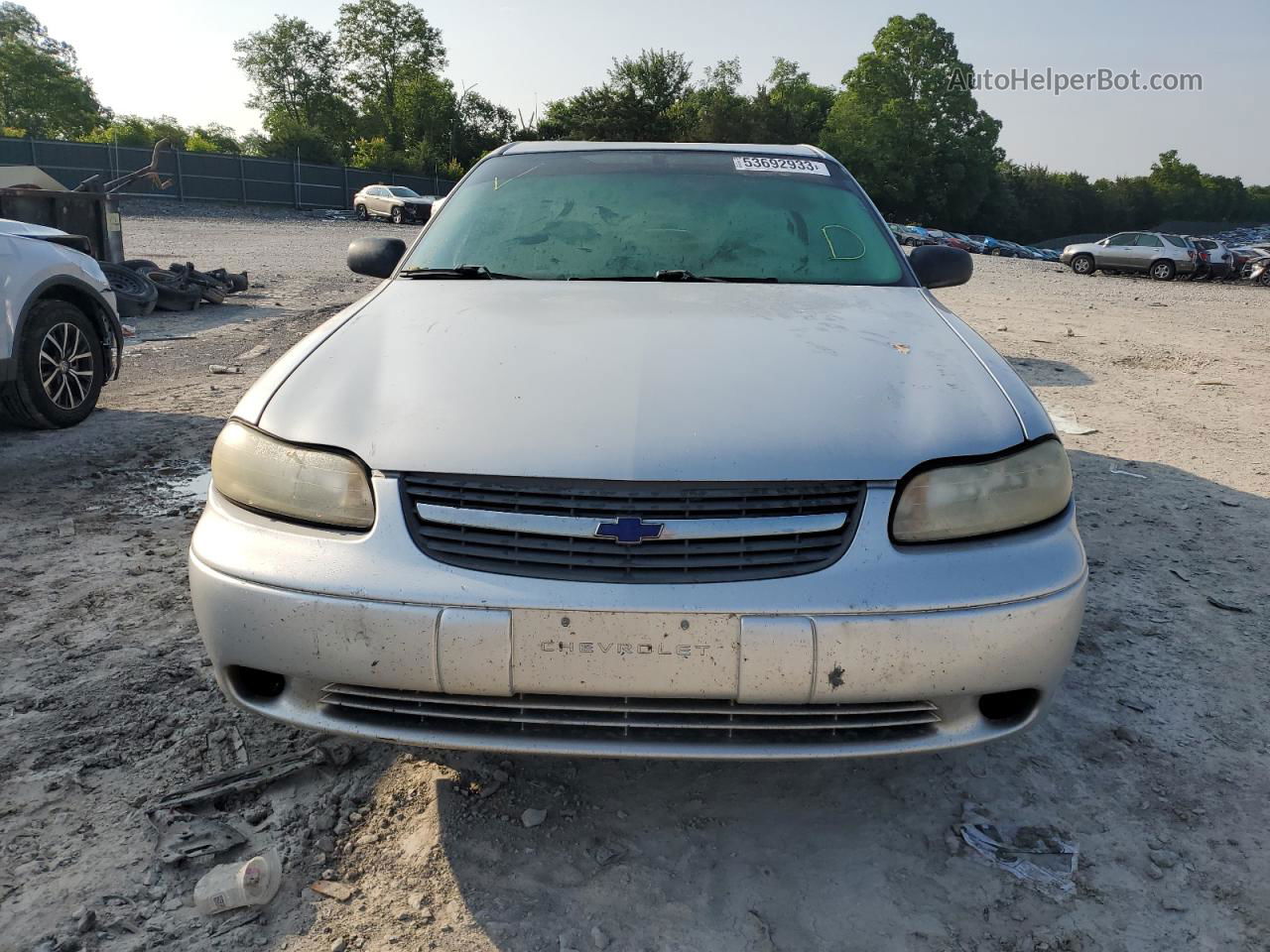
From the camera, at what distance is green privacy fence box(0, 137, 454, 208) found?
3331 centimetres

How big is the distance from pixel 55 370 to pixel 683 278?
420 cm

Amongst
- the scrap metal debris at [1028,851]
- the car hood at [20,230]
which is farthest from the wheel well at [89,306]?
the scrap metal debris at [1028,851]

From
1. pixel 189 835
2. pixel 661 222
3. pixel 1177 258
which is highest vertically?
pixel 1177 258

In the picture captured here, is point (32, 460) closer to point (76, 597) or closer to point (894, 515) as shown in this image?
point (76, 597)

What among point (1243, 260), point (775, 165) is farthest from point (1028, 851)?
point (1243, 260)

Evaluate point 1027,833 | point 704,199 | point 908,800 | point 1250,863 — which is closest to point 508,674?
point 908,800

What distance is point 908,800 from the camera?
2193 mm

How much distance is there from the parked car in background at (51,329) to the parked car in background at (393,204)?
2899 cm

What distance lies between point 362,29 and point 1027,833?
81.3 meters

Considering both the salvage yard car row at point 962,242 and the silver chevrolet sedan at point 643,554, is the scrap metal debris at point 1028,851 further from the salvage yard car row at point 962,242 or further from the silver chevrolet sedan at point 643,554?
the salvage yard car row at point 962,242

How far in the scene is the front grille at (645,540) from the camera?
1.74 m

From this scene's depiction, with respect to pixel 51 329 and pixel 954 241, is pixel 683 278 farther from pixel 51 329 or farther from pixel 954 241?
pixel 954 241

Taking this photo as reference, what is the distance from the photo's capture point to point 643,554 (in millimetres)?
1735

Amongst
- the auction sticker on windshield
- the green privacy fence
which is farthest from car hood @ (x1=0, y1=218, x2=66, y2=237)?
the green privacy fence
